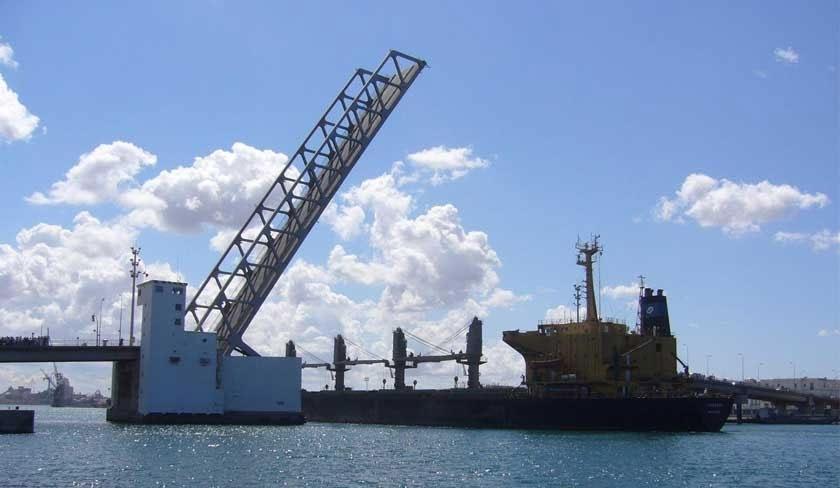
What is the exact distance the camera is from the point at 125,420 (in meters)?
45.4

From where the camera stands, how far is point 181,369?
42938mm

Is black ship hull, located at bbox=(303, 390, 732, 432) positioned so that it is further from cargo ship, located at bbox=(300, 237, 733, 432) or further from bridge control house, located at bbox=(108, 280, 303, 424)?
bridge control house, located at bbox=(108, 280, 303, 424)

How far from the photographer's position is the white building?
42469 millimetres

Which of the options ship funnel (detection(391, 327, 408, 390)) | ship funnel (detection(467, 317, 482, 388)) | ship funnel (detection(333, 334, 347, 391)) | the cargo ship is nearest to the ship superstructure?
the cargo ship

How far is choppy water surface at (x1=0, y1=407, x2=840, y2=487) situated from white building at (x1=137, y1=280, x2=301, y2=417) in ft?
7.09

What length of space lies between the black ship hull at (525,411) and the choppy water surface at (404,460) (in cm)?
141

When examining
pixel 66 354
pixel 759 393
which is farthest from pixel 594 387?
pixel 759 393

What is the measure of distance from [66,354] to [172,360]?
4488 millimetres

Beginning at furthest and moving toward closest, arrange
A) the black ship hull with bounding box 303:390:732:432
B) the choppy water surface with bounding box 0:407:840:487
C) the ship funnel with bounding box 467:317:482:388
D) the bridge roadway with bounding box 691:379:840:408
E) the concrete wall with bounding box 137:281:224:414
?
the bridge roadway with bounding box 691:379:840:408
the ship funnel with bounding box 467:317:482:388
the concrete wall with bounding box 137:281:224:414
the black ship hull with bounding box 303:390:732:432
the choppy water surface with bounding box 0:407:840:487

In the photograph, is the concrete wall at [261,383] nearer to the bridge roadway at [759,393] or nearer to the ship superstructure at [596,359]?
the ship superstructure at [596,359]

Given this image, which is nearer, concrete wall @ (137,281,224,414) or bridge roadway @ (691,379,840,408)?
concrete wall @ (137,281,224,414)

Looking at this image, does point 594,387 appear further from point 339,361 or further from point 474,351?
point 339,361

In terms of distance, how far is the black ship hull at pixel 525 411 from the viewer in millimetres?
40281

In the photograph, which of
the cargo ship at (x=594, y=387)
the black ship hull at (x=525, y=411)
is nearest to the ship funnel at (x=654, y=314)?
the cargo ship at (x=594, y=387)
